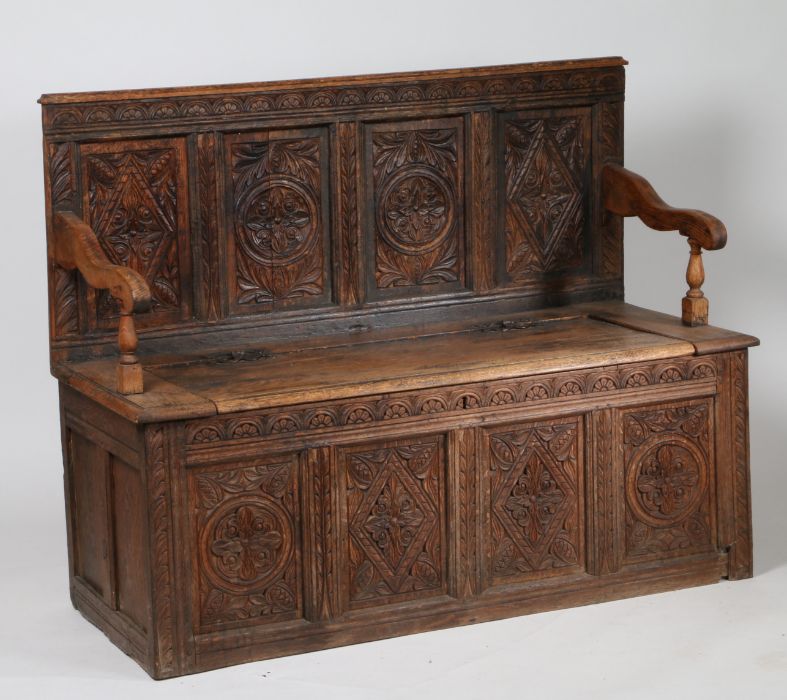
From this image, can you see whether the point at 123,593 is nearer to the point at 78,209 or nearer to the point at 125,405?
the point at 125,405

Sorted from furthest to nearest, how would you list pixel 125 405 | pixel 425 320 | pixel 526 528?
pixel 425 320 < pixel 526 528 < pixel 125 405

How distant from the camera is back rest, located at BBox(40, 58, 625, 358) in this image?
6172mm

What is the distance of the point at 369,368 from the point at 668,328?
1.02 metres

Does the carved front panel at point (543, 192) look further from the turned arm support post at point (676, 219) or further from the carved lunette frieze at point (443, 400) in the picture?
the carved lunette frieze at point (443, 400)

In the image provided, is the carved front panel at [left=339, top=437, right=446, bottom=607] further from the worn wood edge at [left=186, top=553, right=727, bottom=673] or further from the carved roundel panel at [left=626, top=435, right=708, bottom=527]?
the carved roundel panel at [left=626, top=435, right=708, bottom=527]

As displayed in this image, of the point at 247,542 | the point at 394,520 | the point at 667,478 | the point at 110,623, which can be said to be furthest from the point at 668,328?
the point at 110,623

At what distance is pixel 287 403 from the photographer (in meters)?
5.68

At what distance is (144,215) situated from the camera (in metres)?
6.23

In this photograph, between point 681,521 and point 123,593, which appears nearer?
point 123,593

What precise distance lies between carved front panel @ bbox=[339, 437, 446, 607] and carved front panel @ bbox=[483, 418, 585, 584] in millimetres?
171

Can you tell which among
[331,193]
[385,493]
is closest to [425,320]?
[331,193]

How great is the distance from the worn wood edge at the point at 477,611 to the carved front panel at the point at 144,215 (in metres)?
1.11

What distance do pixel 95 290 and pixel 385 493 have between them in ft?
3.56

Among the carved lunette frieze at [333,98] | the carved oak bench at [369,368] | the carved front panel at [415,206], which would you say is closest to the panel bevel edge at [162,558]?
the carved oak bench at [369,368]
